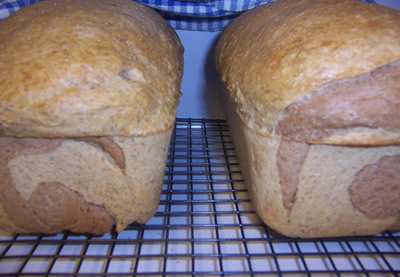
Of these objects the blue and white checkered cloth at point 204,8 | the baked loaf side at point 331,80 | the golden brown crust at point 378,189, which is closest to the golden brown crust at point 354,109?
the baked loaf side at point 331,80

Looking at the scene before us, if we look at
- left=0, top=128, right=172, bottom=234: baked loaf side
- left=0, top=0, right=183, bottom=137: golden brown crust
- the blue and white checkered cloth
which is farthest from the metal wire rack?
the blue and white checkered cloth

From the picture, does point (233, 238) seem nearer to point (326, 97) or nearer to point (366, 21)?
point (326, 97)

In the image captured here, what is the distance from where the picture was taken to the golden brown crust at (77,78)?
756 millimetres

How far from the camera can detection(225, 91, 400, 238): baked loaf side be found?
82 cm

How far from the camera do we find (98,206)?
93 cm

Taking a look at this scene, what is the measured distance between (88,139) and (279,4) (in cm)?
95

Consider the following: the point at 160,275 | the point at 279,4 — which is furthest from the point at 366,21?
the point at 160,275

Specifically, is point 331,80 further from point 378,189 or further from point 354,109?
point 378,189

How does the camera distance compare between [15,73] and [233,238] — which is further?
[233,238]

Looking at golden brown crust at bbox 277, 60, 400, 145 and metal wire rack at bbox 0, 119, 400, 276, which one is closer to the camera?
golden brown crust at bbox 277, 60, 400, 145

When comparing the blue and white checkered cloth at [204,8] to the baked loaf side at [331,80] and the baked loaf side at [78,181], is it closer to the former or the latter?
the baked loaf side at [331,80]

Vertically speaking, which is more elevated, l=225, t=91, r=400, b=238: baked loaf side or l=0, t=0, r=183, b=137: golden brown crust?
l=0, t=0, r=183, b=137: golden brown crust

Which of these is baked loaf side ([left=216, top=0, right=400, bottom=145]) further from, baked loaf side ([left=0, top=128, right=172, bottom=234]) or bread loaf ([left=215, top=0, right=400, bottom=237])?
baked loaf side ([left=0, top=128, right=172, bottom=234])

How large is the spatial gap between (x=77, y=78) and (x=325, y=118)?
0.67 meters
